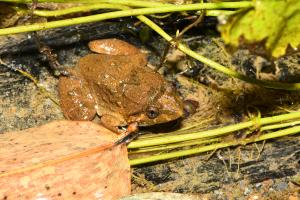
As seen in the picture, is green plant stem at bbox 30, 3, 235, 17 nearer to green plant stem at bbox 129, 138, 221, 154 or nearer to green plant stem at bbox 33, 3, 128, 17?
green plant stem at bbox 33, 3, 128, 17

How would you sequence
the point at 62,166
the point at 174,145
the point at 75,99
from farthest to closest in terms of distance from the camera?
Result: 1. the point at 75,99
2. the point at 174,145
3. the point at 62,166

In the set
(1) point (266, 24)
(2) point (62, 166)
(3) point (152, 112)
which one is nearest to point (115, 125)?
(3) point (152, 112)

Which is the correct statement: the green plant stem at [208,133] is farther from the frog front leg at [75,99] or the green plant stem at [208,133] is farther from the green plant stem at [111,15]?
the green plant stem at [111,15]

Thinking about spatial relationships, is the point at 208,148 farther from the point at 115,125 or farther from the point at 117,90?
the point at 117,90

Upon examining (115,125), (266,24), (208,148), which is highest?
(266,24)

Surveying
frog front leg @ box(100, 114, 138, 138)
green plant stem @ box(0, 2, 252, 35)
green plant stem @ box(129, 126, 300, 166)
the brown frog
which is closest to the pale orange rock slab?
frog front leg @ box(100, 114, 138, 138)

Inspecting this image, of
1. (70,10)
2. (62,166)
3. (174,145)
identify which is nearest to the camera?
(62,166)

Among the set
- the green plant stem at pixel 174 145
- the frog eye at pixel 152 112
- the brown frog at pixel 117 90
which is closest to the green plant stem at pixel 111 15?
the brown frog at pixel 117 90
